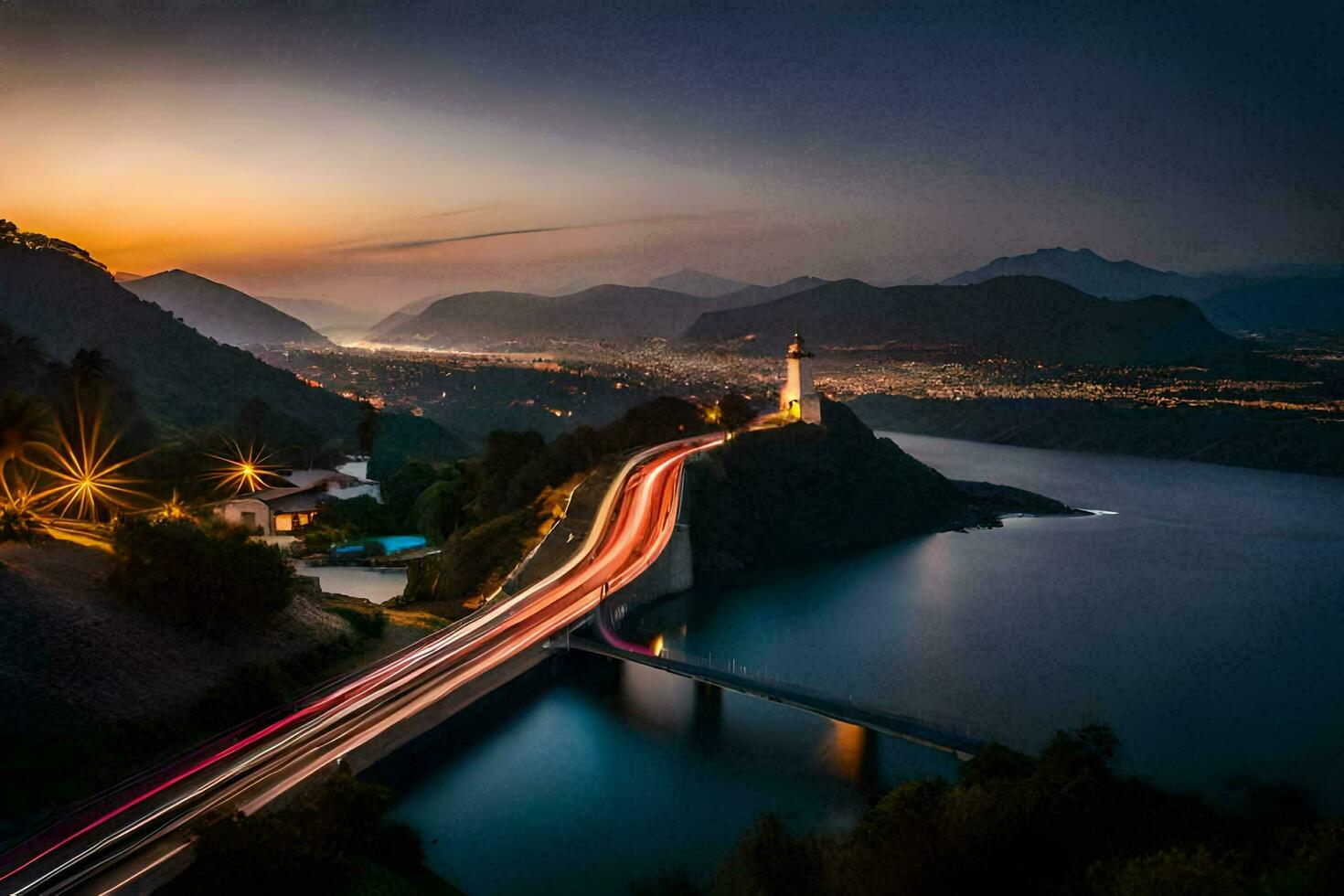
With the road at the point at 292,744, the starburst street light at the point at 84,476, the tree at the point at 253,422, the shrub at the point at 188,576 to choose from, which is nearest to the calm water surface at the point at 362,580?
the road at the point at 292,744

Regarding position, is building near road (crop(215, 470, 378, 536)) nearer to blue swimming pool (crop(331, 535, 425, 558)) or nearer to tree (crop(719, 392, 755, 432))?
blue swimming pool (crop(331, 535, 425, 558))

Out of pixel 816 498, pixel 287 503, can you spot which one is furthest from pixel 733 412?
pixel 287 503

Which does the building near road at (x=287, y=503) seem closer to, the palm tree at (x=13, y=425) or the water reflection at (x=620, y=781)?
the palm tree at (x=13, y=425)

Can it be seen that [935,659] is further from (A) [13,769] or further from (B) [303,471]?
(B) [303,471]

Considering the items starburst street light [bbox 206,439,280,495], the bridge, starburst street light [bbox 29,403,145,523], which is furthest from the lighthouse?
starburst street light [bbox 29,403,145,523]

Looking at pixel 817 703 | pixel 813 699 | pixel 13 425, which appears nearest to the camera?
pixel 817 703

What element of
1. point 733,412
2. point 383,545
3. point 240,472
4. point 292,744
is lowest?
point 383,545

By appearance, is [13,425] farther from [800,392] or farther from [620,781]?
[800,392]
